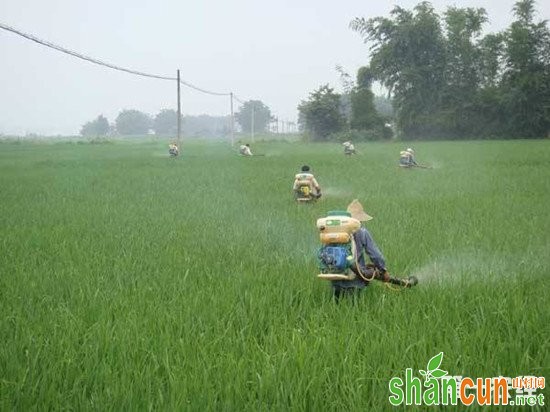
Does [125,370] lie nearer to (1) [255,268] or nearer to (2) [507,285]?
(1) [255,268]

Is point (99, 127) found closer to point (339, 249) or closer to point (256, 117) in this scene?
point (256, 117)

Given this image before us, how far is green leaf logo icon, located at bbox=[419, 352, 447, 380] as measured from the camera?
80.4 inches

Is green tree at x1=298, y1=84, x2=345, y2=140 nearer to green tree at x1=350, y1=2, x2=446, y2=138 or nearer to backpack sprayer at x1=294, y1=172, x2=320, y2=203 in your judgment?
green tree at x1=350, y1=2, x2=446, y2=138

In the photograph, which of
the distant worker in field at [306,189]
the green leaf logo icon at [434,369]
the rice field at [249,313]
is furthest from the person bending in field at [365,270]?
the distant worker in field at [306,189]

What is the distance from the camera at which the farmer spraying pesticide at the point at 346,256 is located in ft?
9.68

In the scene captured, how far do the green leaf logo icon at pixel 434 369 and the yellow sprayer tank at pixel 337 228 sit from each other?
94cm

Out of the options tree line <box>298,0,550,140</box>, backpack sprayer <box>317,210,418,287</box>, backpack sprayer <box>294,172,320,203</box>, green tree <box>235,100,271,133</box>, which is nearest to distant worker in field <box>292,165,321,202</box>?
backpack sprayer <box>294,172,320,203</box>

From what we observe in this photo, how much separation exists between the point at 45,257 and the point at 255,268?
2.07 meters

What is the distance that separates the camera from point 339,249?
2955 millimetres

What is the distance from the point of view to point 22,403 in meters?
1.99

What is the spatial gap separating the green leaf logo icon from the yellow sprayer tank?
36.8 inches

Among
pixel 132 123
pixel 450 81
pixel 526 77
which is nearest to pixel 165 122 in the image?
pixel 132 123

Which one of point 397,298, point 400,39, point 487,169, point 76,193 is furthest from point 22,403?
point 400,39

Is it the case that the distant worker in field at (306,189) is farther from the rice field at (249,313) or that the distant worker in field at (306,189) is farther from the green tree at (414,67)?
the green tree at (414,67)
